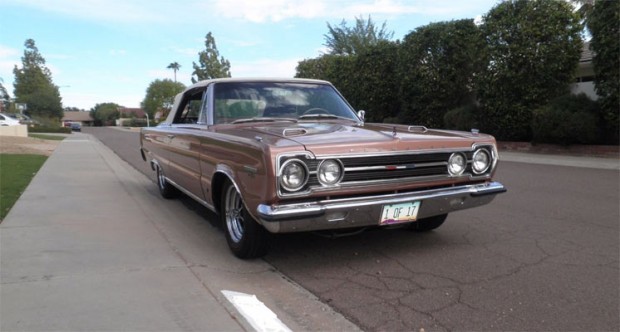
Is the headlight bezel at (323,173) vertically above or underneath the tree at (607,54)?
underneath

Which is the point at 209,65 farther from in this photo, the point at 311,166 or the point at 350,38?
the point at 311,166

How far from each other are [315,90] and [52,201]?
4.47 m

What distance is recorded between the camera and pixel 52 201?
730 centimetres

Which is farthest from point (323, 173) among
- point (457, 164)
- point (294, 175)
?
point (457, 164)

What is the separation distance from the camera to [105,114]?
11931 centimetres

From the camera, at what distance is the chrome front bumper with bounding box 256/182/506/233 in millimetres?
3607

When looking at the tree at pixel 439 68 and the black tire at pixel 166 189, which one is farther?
the tree at pixel 439 68

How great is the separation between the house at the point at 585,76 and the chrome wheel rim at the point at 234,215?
13906 millimetres

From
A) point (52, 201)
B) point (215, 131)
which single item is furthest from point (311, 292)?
point (52, 201)

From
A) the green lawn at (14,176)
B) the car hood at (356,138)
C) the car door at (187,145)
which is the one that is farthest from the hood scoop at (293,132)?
the green lawn at (14,176)

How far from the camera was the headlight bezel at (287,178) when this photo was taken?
3.59 metres

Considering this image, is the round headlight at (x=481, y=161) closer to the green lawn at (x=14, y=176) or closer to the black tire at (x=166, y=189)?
the black tire at (x=166, y=189)

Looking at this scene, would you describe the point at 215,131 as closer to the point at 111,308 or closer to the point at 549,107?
the point at 111,308

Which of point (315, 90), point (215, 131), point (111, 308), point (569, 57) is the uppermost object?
point (569, 57)
